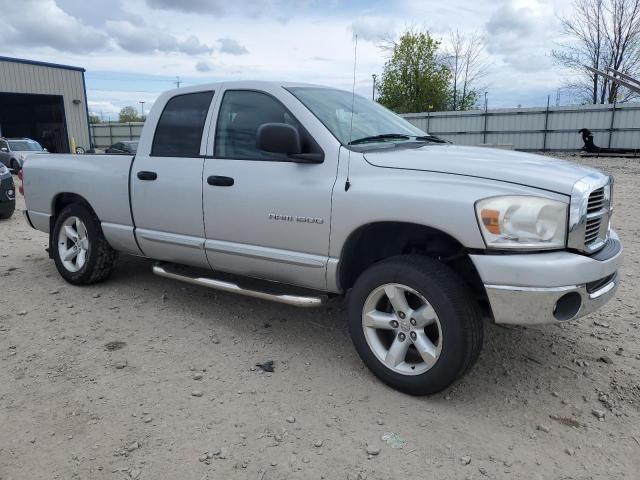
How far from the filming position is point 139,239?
14.7 ft

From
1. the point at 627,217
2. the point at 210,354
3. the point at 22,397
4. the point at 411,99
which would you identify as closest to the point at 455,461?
the point at 210,354

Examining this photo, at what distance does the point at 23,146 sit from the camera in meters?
19.7

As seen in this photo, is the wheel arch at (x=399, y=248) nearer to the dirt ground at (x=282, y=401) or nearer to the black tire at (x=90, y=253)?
the dirt ground at (x=282, y=401)

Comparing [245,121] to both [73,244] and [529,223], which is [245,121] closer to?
[529,223]

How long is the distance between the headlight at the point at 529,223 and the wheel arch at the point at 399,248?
0.26 m

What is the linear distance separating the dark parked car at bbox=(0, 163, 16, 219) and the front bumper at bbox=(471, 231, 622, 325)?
9.37 m

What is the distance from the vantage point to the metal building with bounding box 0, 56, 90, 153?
89.0 feet

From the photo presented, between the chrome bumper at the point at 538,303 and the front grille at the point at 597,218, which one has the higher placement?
the front grille at the point at 597,218

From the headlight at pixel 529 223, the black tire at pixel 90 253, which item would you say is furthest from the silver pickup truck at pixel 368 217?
the black tire at pixel 90 253

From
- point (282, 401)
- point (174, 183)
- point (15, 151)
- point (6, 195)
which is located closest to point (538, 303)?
point (282, 401)

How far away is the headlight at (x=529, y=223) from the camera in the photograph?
8.70 feet

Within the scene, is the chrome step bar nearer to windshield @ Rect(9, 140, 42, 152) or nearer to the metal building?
windshield @ Rect(9, 140, 42, 152)

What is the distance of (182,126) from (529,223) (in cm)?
282

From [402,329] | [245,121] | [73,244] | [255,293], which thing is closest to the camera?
[402,329]
